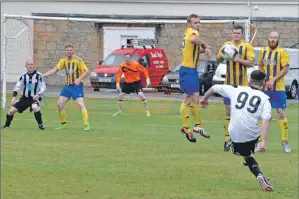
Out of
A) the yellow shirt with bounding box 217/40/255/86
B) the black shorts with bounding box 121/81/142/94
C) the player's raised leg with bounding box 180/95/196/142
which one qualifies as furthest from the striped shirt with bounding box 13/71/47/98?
the yellow shirt with bounding box 217/40/255/86

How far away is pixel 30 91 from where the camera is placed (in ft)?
72.8

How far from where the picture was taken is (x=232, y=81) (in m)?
16.4

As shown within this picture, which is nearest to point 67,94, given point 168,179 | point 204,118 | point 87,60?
point 204,118

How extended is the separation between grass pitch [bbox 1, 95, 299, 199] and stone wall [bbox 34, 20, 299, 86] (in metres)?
11.7

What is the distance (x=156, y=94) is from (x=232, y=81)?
696 inches

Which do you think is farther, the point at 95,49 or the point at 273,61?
the point at 95,49

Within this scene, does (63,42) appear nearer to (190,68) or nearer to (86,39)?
(86,39)

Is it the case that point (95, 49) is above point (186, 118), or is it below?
above

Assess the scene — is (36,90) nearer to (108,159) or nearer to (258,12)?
(108,159)

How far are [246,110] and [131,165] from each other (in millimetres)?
3231

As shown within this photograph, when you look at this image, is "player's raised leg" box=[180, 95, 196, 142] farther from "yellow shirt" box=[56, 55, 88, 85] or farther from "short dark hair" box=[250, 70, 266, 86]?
"yellow shirt" box=[56, 55, 88, 85]

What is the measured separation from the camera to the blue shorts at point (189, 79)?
16.1m

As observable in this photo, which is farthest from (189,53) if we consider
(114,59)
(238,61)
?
(114,59)

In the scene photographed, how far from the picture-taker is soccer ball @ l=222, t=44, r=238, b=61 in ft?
52.0
